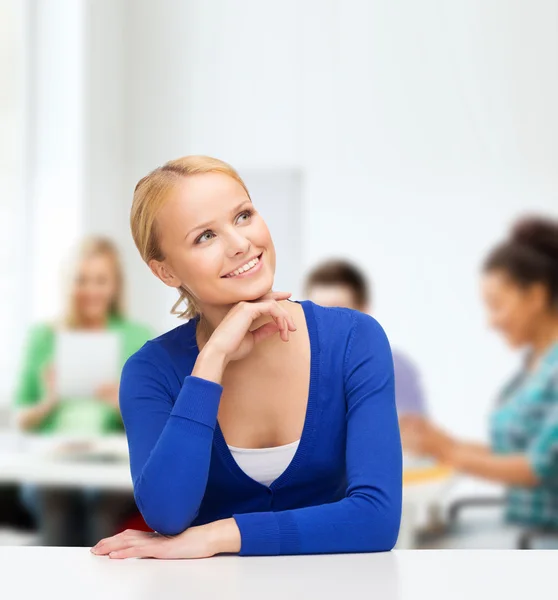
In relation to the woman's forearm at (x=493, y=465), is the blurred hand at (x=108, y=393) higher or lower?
higher

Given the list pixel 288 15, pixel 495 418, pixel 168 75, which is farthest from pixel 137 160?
pixel 495 418

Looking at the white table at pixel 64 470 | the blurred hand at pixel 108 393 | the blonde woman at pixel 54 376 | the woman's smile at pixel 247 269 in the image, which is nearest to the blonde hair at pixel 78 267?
the blonde woman at pixel 54 376

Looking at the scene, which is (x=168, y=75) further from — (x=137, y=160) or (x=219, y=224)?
(x=219, y=224)

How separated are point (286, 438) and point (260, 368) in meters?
0.11

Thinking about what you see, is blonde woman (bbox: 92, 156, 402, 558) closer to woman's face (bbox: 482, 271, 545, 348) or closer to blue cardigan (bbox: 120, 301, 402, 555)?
blue cardigan (bbox: 120, 301, 402, 555)

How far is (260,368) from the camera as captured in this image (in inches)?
51.7

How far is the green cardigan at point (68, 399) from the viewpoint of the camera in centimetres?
338

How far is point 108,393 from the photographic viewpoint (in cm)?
321

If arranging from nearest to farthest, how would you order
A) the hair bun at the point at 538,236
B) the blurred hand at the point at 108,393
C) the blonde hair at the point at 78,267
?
1. the hair bun at the point at 538,236
2. the blurred hand at the point at 108,393
3. the blonde hair at the point at 78,267

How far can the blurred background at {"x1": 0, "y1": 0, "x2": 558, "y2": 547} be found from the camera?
4.91 meters

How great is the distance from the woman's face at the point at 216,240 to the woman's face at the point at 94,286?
2.29 metres

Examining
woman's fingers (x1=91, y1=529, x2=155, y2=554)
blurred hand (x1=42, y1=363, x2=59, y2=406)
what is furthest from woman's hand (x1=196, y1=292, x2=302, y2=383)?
blurred hand (x1=42, y1=363, x2=59, y2=406)

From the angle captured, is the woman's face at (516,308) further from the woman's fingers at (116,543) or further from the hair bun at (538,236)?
the woman's fingers at (116,543)

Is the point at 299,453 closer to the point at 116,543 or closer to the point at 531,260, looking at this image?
the point at 116,543
